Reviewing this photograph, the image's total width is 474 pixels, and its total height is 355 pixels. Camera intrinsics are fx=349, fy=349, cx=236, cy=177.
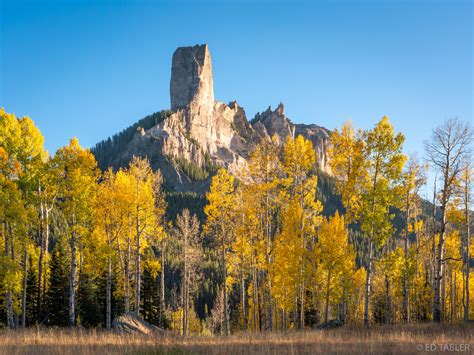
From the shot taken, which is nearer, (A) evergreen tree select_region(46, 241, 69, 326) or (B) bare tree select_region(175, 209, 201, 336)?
(B) bare tree select_region(175, 209, 201, 336)

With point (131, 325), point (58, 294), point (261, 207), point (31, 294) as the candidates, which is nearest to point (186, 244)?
point (261, 207)

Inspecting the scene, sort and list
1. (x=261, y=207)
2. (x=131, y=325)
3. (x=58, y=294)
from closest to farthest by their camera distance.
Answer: (x=131, y=325) < (x=261, y=207) < (x=58, y=294)

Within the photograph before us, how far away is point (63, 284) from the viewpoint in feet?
91.8

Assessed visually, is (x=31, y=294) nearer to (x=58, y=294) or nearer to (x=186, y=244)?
(x=58, y=294)

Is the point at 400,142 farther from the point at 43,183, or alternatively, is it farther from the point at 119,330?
the point at 43,183

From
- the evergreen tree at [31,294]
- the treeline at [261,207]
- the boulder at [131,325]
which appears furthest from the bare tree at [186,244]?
the evergreen tree at [31,294]

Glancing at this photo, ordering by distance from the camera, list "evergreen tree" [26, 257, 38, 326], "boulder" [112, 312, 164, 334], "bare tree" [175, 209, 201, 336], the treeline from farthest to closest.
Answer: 1. "evergreen tree" [26, 257, 38, 326]
2. "bare tree" [175, 209, 201, 336]
3. the treeline
4. "boulder" [112, 312, 164, 334]

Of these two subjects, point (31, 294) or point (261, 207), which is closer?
→ point (261, 207)

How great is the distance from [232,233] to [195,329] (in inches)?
1065

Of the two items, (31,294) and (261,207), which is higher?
(261,207)

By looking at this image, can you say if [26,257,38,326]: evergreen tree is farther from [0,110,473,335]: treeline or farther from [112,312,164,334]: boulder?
[112,312,164,334]: boulder

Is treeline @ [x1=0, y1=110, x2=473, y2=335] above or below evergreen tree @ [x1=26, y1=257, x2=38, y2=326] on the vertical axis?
above

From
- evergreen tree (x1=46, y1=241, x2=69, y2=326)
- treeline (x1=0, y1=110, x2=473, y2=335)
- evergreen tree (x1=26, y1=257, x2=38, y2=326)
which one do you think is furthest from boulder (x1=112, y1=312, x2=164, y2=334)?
evergreen tree (x1=26, y1=257, x2=38, y2=326)

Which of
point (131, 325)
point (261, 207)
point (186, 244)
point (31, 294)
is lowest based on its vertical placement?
point (31, 294)
